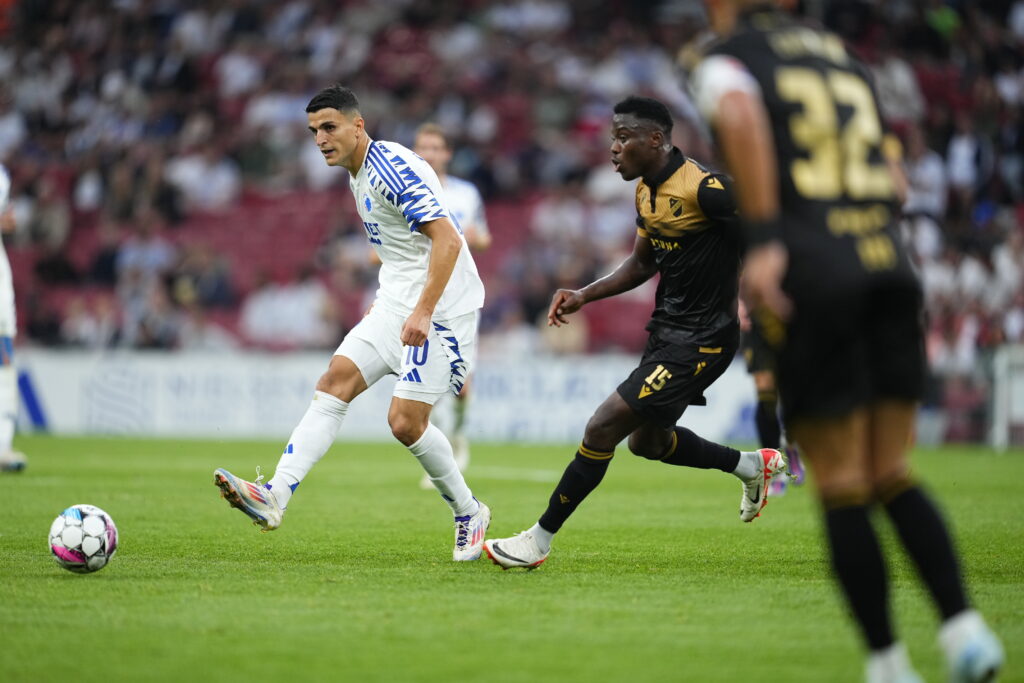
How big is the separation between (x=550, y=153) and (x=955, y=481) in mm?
11209

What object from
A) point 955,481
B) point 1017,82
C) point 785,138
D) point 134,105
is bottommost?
point 955,481

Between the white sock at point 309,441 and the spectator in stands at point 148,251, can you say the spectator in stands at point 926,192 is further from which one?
the white sock at point 309,441

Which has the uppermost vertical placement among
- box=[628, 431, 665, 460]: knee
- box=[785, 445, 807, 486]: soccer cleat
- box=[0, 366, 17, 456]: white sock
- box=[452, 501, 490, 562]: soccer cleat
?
Result: box=[628, 431, 665, 460]: knee

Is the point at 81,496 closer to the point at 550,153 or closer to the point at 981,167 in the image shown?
the point at 550,153

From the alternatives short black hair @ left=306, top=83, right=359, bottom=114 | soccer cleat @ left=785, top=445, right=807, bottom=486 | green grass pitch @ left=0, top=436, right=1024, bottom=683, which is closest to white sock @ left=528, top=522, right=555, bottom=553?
green grass pitch @ left=0, top=436, right=1024, bottom=683

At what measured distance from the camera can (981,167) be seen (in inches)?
826

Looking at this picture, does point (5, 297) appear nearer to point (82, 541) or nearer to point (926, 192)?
point (82, 541)

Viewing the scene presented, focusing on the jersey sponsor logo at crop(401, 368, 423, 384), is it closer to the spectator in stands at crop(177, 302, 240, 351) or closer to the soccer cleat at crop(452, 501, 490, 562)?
the soccer cleat at crop(452, 501, 490, 562)

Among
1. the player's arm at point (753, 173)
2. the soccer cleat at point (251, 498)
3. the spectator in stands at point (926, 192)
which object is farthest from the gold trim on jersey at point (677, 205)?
the spectator in stands at point (926, 192)

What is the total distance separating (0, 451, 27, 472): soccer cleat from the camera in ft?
38.4

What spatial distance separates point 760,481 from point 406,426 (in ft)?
6.99

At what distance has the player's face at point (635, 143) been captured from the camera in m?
6.82

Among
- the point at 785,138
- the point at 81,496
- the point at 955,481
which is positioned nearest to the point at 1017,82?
the point at 955,481

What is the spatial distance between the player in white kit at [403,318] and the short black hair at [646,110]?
1.05 meters
